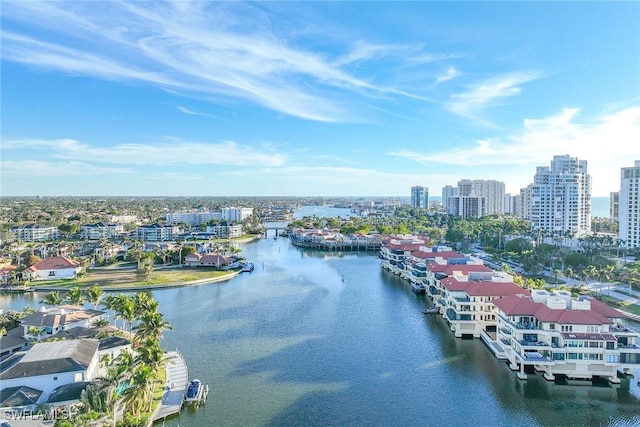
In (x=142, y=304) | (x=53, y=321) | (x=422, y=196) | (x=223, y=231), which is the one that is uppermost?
(x=422, y=196)

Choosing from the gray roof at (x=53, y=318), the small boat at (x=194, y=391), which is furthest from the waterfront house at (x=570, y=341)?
the gray roof at (x=53, y=318)

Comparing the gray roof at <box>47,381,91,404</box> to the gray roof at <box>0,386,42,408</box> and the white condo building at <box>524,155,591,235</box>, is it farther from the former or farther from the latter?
the white condo building at <box>524,155,591,235</box>

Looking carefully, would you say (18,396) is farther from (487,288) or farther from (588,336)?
(487,288)

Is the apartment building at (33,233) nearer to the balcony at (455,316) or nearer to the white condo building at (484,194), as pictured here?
the balcony at (455,316)

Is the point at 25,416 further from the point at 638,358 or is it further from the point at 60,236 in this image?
the point at 60,236

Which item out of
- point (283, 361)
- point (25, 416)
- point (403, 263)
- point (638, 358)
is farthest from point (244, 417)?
point (403, 263)

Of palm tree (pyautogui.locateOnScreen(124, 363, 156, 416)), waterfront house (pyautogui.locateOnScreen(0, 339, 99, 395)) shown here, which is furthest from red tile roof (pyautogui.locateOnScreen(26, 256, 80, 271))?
palm tree (pyautogui.locateOnScreen(124, 363, 156, 416))

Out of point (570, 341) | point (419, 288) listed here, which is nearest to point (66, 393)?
point (570, 341)
